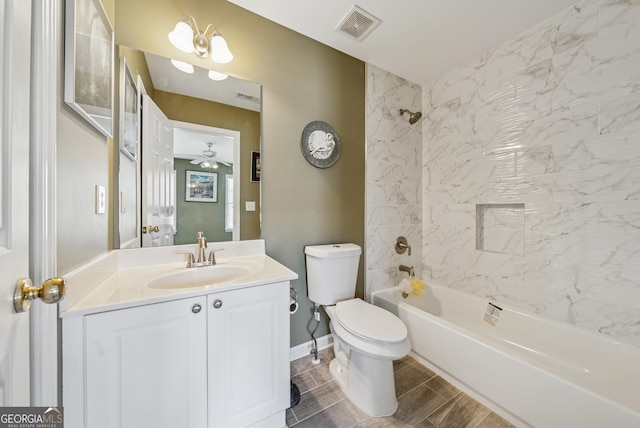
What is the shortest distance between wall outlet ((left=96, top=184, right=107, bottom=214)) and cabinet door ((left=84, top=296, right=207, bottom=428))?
1.60 ft

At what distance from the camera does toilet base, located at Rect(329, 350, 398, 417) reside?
131 cm

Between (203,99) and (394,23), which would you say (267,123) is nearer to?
(203,99)

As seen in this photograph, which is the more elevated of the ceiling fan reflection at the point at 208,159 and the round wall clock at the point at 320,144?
the round wall clock at the point at 320,144

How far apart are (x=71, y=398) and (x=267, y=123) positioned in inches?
62.5

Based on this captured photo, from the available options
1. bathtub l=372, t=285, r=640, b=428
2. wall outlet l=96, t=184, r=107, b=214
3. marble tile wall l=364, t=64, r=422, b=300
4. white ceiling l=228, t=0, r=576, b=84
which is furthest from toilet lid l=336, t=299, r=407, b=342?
white ceiling l=228, t=0, r=576, b=84

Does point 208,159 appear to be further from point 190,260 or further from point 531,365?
point 531,365

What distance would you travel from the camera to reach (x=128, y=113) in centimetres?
123

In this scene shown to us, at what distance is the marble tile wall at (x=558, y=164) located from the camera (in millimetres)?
1313

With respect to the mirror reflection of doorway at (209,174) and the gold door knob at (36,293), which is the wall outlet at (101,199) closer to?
the mirror reflection of doorway at (209,174)

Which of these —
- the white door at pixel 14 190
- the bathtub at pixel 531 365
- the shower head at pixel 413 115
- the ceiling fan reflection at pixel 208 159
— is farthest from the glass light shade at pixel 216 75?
the bathtub at pixel 531 365

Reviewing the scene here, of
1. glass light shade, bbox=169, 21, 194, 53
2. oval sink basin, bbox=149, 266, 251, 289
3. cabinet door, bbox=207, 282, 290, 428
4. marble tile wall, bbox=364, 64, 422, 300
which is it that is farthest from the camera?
marble tile wall, bbox=364, 64, 422, 300

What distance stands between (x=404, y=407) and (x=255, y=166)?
1783mm

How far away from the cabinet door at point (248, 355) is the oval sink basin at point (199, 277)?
0.30 m

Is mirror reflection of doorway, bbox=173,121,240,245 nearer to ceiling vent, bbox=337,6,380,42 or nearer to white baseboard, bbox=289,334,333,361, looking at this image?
white baseboard, bbox=289,334,333,361
